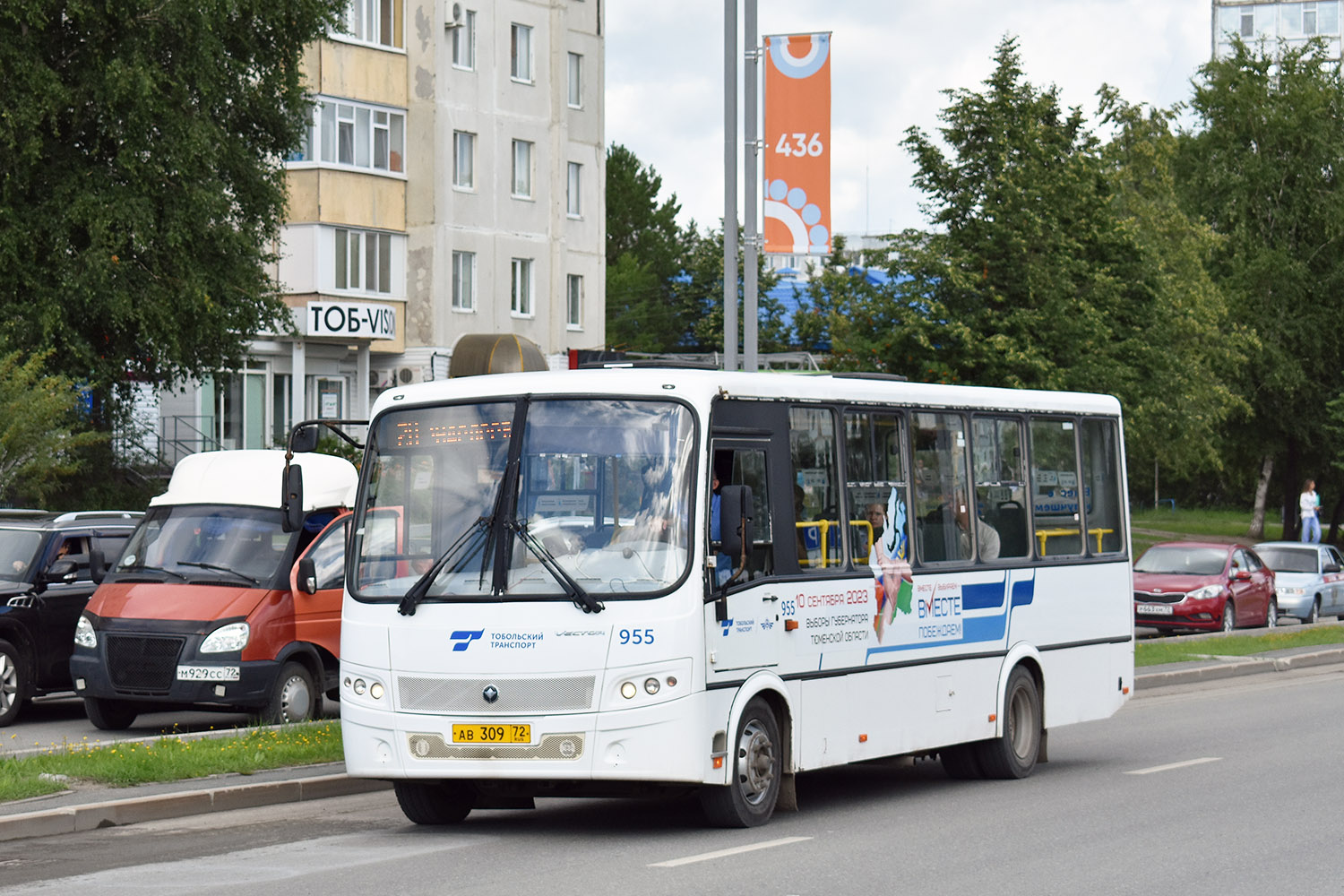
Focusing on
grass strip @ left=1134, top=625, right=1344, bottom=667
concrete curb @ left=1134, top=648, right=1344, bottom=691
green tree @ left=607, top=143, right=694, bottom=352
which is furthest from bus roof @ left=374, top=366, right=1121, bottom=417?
green tree @ left=607, top=143, right=694, bottom=352

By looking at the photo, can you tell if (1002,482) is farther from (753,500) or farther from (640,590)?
(640,590)

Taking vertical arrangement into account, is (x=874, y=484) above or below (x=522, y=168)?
below

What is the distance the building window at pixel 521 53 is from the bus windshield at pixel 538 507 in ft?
148

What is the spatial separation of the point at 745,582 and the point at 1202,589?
918 inches

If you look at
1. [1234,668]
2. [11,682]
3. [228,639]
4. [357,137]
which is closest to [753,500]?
[228,639]

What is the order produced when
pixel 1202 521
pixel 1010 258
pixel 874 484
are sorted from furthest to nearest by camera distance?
1. pixel 1202 521
2. pixel 1010 258
3. pixel 874 484

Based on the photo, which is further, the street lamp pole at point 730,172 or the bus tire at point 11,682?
the street lamp pole at point 730,172

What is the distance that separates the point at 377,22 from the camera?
2010 inches

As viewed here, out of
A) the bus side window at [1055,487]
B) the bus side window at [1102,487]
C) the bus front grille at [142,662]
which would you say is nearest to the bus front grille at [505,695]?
the bus side window at [1055,487]

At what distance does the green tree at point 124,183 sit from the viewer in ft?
113

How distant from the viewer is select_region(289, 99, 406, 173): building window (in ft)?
162

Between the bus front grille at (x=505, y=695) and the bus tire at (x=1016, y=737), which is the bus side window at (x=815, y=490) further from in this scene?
the bus tire at (x=1016, y=737)

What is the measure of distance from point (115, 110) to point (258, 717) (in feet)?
67.7

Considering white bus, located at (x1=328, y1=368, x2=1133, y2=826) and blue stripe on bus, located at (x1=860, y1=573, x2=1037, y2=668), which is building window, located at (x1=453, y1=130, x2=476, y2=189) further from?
white bus, located at (x1=328, y1=368, x2=1133, y2=826)
